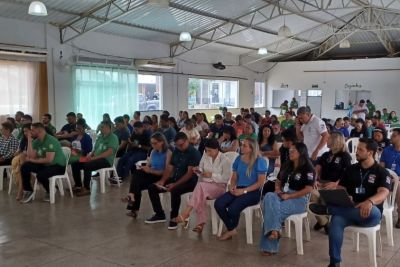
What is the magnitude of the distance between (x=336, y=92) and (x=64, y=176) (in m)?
13.9

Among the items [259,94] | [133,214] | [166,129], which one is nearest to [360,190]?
[133,214]

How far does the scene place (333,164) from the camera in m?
4.28

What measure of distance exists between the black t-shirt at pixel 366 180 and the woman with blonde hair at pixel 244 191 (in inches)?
35.1

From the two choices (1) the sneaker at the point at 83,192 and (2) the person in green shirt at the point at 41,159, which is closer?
(2) the person in green shirt at the point at 41,159

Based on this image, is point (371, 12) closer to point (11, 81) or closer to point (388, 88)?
point (388, 88)

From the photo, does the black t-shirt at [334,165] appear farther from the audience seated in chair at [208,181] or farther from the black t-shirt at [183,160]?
the black t-shirt at [183,160]

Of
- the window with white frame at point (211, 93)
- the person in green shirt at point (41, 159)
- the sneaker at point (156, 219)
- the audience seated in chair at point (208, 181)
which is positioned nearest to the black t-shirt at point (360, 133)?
the audience seated in chair at point (208, 181)

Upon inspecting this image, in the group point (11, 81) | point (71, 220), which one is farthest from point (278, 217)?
point (11, 81)

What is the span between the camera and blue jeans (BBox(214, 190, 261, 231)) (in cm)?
407

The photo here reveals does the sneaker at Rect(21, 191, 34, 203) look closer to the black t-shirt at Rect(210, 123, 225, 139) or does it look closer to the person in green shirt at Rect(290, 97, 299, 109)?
the black t-shirt at Rect(210, 123, 225, 139)

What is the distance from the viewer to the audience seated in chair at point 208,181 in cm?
435

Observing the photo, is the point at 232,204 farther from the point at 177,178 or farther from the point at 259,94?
the point at 259,94

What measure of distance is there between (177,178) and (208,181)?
1.54 feet

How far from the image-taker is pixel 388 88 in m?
16.2
